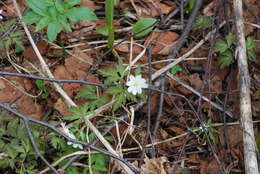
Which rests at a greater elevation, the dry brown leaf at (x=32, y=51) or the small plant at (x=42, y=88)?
the dry brown leaf at (x=32, y=51)

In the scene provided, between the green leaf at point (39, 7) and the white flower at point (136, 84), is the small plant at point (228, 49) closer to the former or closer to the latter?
the white flower at point (136, 84)

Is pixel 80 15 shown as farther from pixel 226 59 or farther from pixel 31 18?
pixel 226 59

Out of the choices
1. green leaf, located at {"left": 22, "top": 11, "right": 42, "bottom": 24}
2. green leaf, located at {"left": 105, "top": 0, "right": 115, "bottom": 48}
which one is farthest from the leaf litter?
green leaf, located at {"left": 22, "top": 11, "right": 42, "bottom": 24}

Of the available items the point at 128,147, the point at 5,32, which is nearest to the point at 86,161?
the point at 128,147

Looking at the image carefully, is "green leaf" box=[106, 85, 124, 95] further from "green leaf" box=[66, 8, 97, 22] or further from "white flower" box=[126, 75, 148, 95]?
"green leaf" box=[66, 8, 97, 22]

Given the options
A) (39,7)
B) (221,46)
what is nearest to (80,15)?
(39,7)

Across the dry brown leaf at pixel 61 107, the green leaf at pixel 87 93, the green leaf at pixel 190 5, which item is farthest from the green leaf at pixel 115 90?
the green leaf at pixel 190 5
